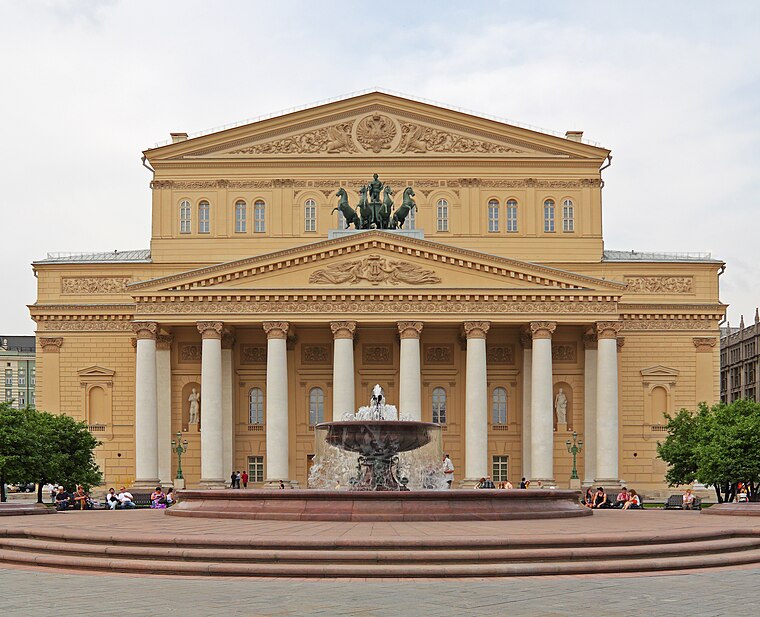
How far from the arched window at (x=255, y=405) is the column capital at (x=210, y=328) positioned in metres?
6.65

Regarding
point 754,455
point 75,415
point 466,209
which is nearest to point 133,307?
point 75,415

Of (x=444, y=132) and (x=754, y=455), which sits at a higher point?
(x=444, y=132)

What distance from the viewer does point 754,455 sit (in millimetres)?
49281

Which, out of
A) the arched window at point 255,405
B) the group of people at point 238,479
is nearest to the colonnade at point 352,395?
the group of people at point 238,479

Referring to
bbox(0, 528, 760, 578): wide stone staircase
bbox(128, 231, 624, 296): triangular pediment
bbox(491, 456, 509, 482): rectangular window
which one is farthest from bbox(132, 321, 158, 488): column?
bbox(0, 528, 760, 578): wide stone staircase

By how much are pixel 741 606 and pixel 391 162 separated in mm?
54038

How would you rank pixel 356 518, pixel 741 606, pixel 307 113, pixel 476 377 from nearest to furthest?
pixel 741 606, pixel 356 518, pixel 476 377, pixel 307 113

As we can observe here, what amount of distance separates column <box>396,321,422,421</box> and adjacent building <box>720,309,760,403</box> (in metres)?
61.3

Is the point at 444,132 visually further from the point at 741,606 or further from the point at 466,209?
the point at 741,606

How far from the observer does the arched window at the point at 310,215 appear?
68.9 metres

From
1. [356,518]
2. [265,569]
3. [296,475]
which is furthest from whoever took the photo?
[296,475]

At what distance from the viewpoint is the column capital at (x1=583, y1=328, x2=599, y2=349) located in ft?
203

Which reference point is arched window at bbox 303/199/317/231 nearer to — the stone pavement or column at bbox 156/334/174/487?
column at bbox 156/334/174/487

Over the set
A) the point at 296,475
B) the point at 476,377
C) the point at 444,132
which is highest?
the point at 444,132
